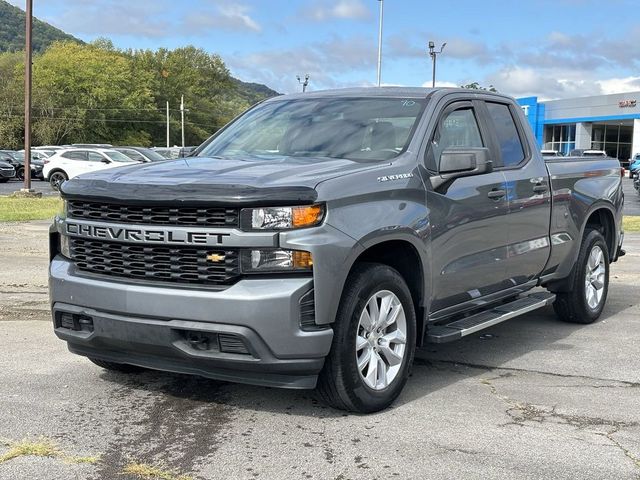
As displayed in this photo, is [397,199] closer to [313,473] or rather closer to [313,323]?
[313,323]

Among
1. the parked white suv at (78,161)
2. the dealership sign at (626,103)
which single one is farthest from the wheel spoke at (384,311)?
the dealership sign at (626,103)

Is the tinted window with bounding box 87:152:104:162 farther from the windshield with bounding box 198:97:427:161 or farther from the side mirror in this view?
the side mirror

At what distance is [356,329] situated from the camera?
4.30m

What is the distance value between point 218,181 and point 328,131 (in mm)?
1377

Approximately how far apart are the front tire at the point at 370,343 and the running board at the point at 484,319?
34 centimetres

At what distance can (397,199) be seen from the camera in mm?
4660

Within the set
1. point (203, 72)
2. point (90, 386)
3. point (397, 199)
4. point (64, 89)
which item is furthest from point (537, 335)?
point (203, 72)

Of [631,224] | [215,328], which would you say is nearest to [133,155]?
[631,224]

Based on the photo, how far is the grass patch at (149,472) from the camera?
11.7ft

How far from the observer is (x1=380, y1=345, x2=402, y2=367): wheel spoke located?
4.58m

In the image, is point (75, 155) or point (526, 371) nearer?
point (526, 371)

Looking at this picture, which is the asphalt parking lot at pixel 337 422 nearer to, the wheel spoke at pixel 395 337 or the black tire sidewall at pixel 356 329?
the black tire sidewall at pixel 356 329

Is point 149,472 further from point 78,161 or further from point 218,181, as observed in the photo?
point 78,161

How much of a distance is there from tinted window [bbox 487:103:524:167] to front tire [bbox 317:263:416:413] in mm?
1893
